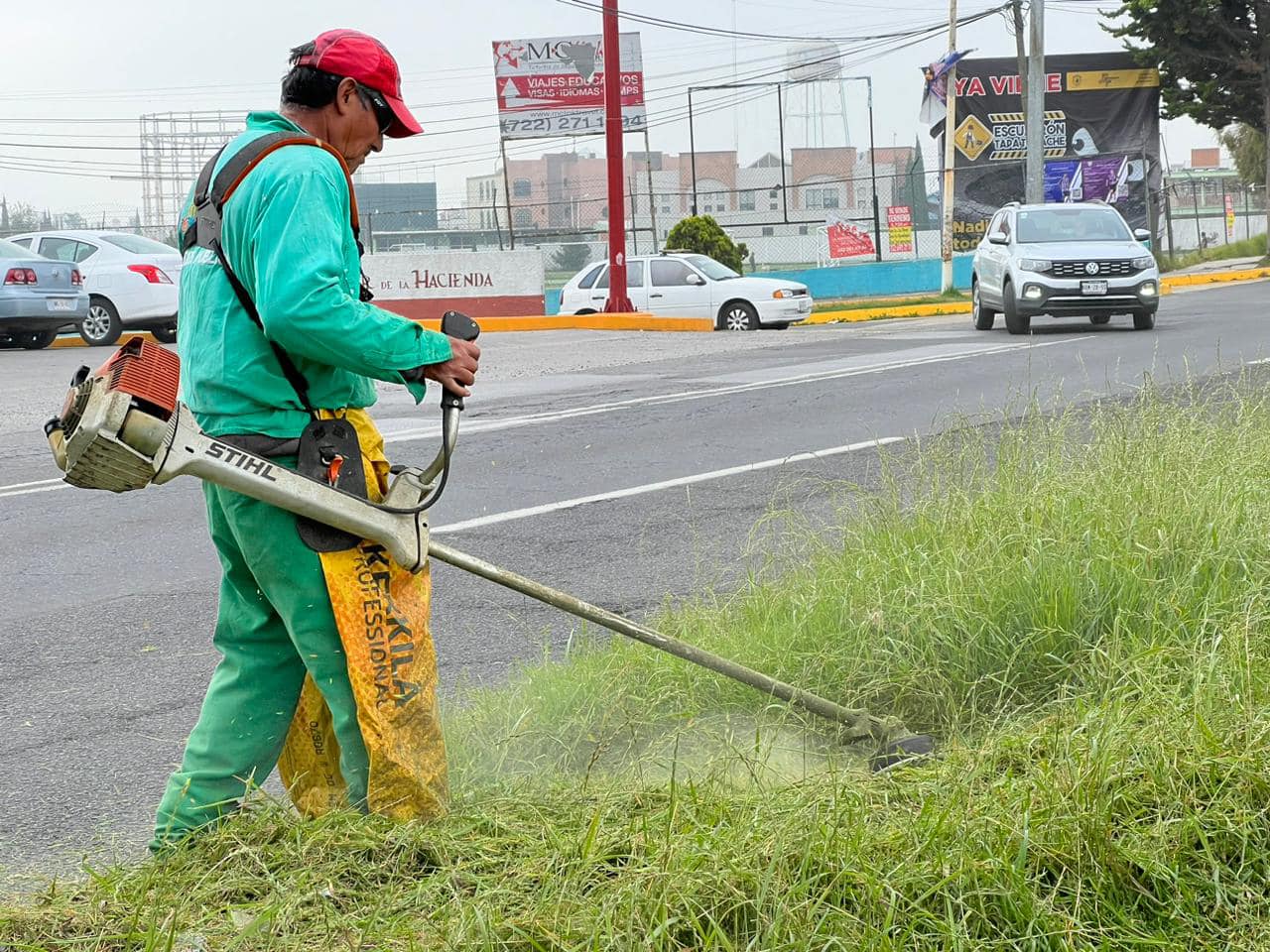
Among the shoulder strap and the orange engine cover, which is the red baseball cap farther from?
the orange engine cover

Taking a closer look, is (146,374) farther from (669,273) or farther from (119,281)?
(669,273)

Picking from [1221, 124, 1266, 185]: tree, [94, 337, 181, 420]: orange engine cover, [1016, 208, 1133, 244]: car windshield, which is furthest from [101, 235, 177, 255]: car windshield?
[1221, 124, 1266, 185]: tree

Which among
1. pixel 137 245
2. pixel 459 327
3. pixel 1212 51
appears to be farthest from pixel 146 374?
pixel 1212 51

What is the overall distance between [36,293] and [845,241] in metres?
26.8

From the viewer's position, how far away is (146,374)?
107 inches

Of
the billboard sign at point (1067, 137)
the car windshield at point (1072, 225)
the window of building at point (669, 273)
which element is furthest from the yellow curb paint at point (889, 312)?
the billboard sign at point (1067, 137)

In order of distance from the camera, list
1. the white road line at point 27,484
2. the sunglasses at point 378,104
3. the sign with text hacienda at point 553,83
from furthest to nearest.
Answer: the sign with text hacienda at point 553,83 → the white road line at point 27,484 → the sunglasses at point 378,104

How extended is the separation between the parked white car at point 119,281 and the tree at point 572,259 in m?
22.9

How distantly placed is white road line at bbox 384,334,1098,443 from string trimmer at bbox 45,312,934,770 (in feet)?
23.3

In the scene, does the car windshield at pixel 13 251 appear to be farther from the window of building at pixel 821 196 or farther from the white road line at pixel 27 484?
the window of building at pixel 821 196

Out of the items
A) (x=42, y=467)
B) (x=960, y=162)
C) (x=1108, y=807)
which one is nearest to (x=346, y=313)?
(x=1108, y=807)

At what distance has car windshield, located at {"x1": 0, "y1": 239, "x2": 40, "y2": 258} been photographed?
19391 millimetres

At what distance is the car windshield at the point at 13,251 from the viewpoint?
1939 centimetres

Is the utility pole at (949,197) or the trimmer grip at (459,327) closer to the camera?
the trimmer grip at (459,327)
